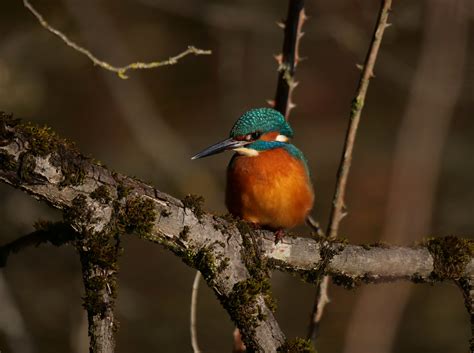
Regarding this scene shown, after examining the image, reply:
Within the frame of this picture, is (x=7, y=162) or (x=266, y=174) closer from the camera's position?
(x=7, y=162)

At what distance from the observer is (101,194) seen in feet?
6.54

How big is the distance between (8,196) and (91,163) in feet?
10.2

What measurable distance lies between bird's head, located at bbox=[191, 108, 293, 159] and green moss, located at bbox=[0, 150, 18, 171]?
140 centimetres

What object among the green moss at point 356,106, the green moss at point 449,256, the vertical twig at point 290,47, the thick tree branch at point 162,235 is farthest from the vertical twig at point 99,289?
the vertical twig at point 290,47

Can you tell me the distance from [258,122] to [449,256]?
104cm

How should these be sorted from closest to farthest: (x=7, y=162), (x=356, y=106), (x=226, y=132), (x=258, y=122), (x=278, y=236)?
(x=7, y=162), (x=278, y=236), (x=356, y=106), (x=258, y=122), (x=226, y=132)

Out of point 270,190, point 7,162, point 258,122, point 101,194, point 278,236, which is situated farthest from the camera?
point 258,122

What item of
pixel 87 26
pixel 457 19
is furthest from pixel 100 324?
pixel 87 26

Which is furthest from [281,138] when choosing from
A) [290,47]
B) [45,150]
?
[45,150]

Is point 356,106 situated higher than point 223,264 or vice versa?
point 356,106

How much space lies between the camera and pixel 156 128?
6133 millimetres

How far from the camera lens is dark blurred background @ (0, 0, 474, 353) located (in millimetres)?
3465

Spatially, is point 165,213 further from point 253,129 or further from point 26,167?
point 253,129

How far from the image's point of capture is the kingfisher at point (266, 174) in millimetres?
3100
